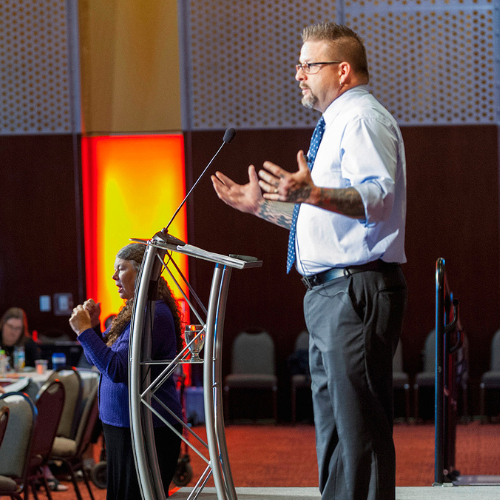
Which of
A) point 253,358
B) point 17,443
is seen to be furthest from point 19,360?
point 253,358

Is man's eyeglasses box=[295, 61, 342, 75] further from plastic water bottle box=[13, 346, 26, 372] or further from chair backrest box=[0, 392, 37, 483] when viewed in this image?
plastic water bottle box=[13, 346, 26, 372]

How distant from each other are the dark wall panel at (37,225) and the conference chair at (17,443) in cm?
408

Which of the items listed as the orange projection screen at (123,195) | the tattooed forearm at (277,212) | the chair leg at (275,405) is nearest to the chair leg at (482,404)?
the chair leg at (275,405)

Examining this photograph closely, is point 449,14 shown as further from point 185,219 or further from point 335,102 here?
point 335,102

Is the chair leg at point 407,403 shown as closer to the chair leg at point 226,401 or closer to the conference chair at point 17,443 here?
the chair leg at point 226,401

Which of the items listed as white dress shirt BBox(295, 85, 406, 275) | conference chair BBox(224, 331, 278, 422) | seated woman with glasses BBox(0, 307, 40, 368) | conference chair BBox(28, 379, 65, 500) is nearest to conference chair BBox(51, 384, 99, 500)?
conference chair BBox(28, 379, 65, 500)

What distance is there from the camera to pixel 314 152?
1892 mm

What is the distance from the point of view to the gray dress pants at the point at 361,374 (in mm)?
1718

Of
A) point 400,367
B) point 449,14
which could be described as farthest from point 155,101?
point 400,367

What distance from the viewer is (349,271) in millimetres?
1765

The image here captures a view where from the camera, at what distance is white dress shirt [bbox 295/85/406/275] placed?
1.66 m

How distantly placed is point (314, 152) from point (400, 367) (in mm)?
5764

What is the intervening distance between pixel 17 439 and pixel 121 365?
148 cm

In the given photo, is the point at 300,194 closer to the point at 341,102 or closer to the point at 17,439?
the point at 341,102
